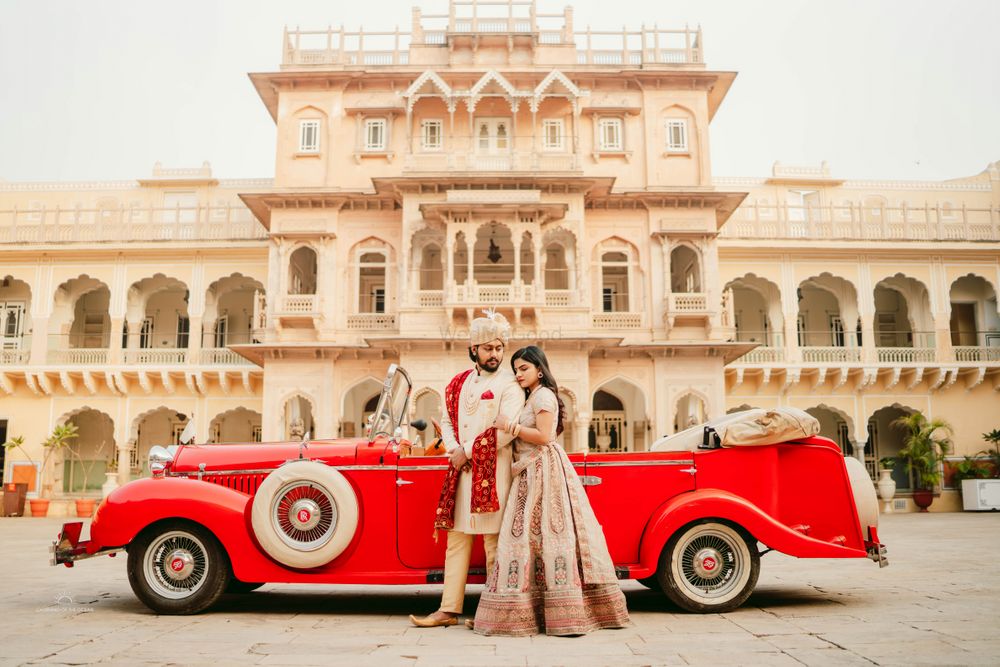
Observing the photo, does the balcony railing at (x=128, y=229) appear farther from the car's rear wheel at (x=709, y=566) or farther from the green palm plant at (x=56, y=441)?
the car's rear wheel at (x=709, y=566)

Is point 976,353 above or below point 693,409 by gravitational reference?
above

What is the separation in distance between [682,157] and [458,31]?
6755 millimetres

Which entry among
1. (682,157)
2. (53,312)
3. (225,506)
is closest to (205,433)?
(53,312)

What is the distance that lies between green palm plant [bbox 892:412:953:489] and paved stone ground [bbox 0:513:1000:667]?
15.8m

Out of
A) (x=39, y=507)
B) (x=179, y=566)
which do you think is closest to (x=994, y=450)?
(x=179, y=566)

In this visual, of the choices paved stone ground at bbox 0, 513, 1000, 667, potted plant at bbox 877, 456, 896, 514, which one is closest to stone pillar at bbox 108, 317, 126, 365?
paved stone ground at bbox 0, 513, 1000, 667

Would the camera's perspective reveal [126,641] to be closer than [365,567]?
Yes

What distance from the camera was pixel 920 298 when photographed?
25.2 meters

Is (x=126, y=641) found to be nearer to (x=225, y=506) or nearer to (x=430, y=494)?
(x=225, y=506)

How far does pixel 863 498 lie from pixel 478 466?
3.20m

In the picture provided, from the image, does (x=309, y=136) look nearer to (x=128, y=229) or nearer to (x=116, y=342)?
(x=128, y=229)

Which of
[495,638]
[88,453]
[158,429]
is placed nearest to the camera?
[495,638]

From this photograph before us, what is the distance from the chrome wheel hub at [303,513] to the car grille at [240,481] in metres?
0.51

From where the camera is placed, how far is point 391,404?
22.3 ft
